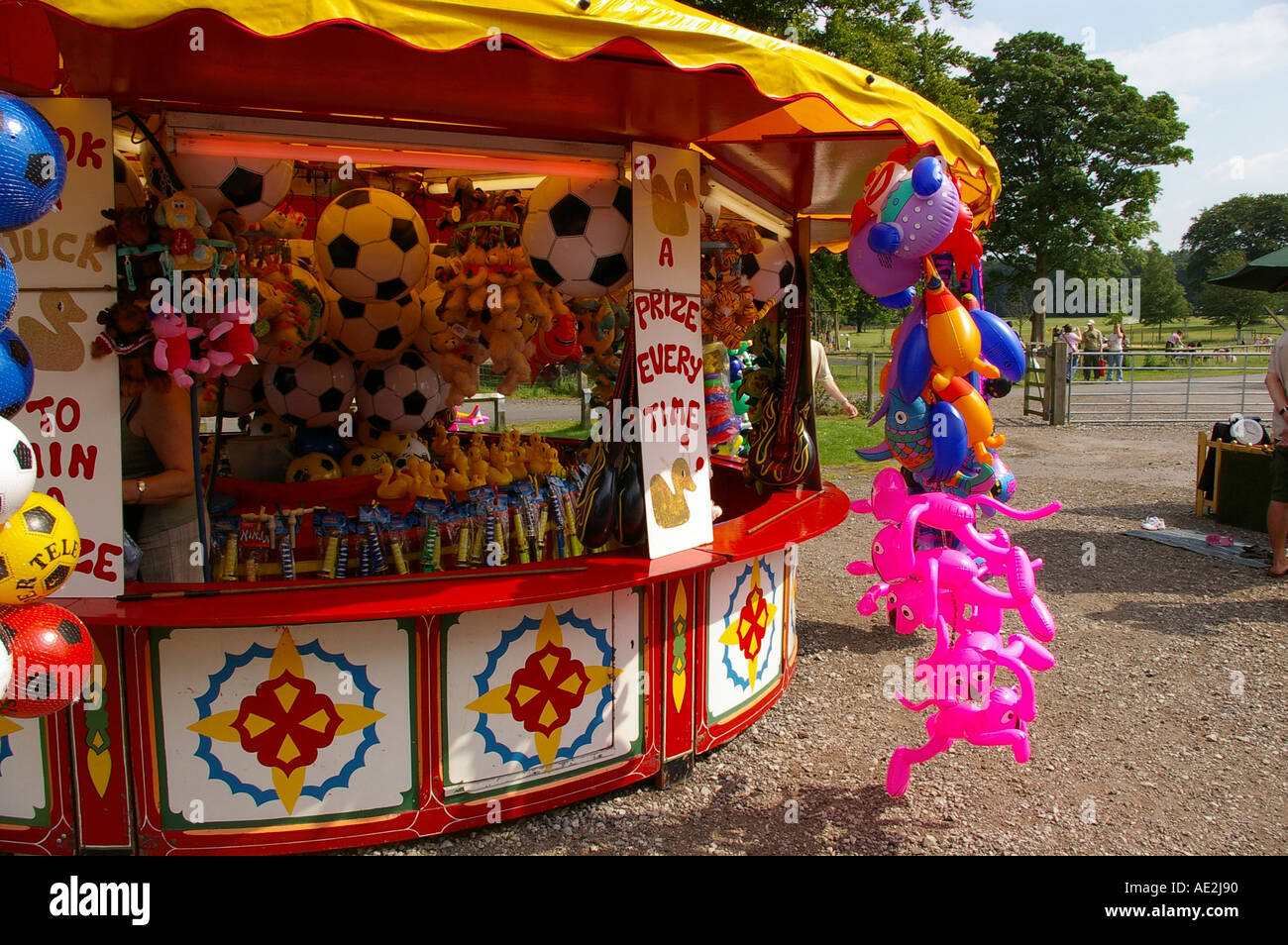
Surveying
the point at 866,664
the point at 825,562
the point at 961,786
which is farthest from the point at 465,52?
the point at 825,562

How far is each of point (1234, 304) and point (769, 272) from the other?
50.7 m

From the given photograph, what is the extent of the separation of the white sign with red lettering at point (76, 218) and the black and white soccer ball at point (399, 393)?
2.31 meters

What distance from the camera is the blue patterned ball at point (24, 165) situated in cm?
211

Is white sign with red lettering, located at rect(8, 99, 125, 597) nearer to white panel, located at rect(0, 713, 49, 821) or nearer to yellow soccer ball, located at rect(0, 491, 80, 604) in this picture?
white panel, located at rect(0, 713, 49, 821)

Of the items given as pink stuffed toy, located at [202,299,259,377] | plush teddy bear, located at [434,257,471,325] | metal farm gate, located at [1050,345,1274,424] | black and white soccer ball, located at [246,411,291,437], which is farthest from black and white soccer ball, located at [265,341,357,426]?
metal farm gate, located at [1050,345,1274,424]

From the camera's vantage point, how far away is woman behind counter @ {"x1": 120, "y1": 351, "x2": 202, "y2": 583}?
3.46 m

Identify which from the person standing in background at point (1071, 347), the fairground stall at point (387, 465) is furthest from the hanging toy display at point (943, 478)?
the person standing in background at point (1071, 347)

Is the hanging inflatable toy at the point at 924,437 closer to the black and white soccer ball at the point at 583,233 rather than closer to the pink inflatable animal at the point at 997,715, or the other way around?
the pink inflatable animal at the point at 997,715

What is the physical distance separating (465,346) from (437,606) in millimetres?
2606

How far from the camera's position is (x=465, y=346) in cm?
564

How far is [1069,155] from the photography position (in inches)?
1206

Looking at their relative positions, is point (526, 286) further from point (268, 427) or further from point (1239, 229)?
point (1239, 229)

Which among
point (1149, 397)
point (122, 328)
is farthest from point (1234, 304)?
point (122, 328)

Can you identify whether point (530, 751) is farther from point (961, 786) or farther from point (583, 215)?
point (583, 215)
